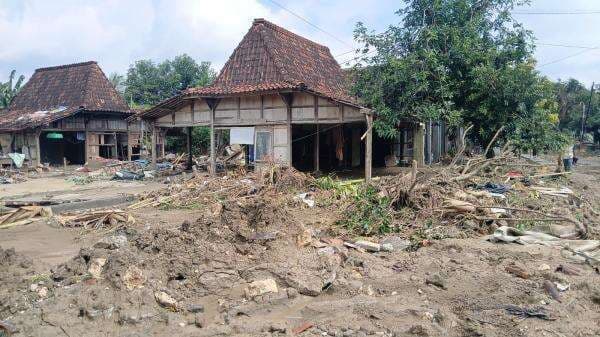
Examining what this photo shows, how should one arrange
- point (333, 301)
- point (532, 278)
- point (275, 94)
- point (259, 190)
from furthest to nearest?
point (275, 94) < point (259, 190) < point (532, 278) < point (333, 301)

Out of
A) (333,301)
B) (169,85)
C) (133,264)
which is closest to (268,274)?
Result: (333,301)

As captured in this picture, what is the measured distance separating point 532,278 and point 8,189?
1699 cm

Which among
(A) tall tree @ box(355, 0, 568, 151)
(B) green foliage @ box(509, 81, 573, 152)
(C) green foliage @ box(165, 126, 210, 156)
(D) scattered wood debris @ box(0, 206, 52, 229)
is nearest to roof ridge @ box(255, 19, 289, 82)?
(A) tall tree @ box(355, 0, 568, 151)

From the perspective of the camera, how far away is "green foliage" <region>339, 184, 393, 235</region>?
8.21 metres

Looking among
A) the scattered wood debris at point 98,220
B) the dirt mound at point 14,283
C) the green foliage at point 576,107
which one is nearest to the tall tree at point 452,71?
the scattered wood debris at point 98,220

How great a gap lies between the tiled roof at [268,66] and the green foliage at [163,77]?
1542 cm

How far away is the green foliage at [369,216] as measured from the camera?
26.9 feet

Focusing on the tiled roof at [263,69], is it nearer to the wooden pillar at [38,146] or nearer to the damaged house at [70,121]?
the wooden pillar at [38,146]

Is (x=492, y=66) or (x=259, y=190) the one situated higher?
(x=492, y=66)

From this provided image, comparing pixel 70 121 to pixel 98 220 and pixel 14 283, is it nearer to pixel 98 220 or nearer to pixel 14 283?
pixel 98 220

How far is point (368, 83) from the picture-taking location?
14.6 metres

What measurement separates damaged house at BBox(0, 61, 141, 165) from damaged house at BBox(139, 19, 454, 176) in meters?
8.65

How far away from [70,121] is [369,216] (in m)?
22.2

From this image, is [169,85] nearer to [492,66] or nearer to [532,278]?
[492,66]
